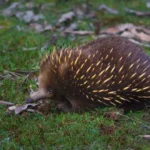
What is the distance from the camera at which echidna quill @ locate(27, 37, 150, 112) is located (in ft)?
14.5

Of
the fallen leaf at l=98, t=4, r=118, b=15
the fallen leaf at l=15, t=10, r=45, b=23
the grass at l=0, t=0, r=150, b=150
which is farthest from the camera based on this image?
the fallen leaf at l=98, t=4, r=118, b=15

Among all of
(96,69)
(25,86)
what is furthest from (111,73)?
(25,86)

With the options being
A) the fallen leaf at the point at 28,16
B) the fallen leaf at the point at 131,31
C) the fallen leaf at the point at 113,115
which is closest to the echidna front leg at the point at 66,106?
the fallen leaf at the point at 113,115

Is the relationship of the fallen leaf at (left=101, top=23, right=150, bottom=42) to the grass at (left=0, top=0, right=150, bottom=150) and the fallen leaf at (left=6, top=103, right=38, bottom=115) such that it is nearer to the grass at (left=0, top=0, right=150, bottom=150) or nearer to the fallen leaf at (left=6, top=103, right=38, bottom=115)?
the grass at (left=0, top=0, right=150, bottom=150)

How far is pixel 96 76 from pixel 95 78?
0.07 ft

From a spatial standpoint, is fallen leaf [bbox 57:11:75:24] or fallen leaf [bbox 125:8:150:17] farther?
fallen leaf [bbox 125:8:150:17]

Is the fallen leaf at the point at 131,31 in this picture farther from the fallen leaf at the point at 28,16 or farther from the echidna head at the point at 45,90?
the echidna head at the point at 45,90

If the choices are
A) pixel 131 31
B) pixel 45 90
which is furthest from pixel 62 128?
pixel 131 31

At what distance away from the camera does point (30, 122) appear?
14.1 ft

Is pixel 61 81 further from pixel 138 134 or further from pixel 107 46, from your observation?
pixel 138 134

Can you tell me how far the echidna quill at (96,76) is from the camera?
442cm

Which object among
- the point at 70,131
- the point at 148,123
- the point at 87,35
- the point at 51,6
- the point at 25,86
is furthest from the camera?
the point at 51,6

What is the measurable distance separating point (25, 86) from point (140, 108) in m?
1.30

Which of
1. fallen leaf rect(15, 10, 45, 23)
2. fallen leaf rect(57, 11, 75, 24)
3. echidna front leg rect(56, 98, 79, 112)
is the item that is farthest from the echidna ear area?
fallen leaf rect(15, 10, 45, 23)
